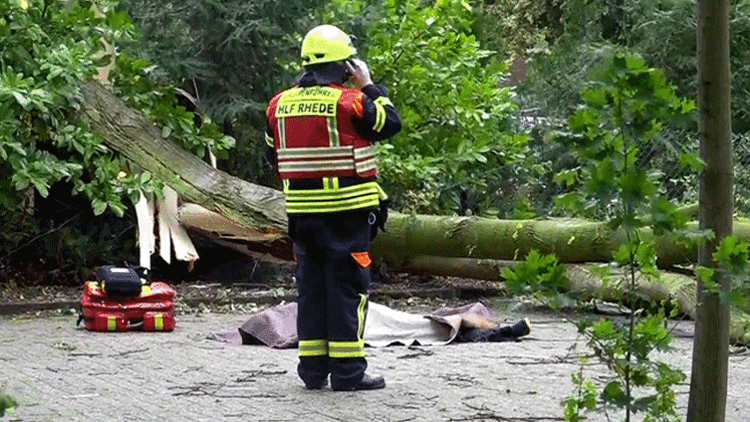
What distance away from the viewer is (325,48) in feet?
25.4

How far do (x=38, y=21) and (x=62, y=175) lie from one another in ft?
4.32

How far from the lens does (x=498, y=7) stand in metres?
17.2

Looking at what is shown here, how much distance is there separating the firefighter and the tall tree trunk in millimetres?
3404

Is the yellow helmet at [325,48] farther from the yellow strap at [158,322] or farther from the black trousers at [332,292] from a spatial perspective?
the yellow strap at [158,322]

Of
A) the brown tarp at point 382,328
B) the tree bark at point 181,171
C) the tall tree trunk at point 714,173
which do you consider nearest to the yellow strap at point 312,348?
the brown tarp at point 382,328

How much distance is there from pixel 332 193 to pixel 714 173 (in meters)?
3.62

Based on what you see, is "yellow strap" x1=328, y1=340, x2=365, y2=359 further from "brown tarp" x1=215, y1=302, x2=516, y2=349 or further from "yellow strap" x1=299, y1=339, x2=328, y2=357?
"brown tarp" x1=215, y1=302, x2=516, y2=349

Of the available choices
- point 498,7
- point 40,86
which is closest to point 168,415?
point 40,86

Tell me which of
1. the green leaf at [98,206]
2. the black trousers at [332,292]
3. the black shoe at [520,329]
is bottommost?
the black shoe at [520,329]

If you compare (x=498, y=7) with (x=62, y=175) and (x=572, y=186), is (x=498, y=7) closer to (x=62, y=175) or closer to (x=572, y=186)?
(x=62, y=175)

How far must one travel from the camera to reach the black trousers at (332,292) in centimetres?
773

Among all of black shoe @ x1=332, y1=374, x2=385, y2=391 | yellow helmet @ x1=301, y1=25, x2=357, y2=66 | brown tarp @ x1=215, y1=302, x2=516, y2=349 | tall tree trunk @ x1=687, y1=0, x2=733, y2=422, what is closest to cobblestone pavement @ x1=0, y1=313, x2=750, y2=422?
black shoe @ x1=332, y1=374, x2=385, y2=391

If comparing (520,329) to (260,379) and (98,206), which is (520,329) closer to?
(260,379)

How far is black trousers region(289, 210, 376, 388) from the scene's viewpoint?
7.73 meters
